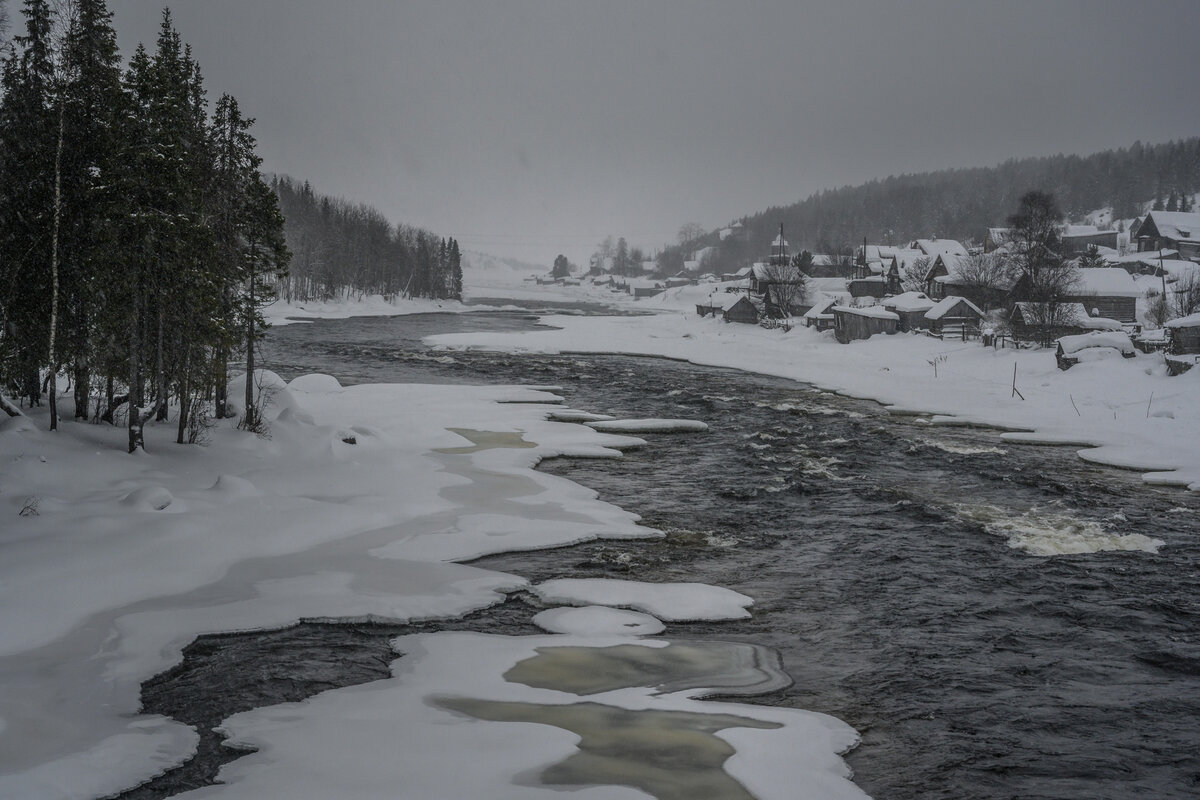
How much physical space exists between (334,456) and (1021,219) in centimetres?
5803

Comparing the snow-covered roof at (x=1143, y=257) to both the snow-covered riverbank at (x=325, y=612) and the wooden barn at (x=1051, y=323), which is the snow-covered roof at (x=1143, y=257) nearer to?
the wooden barn at (x=1051, y=323)

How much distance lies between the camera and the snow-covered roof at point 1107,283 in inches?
2340

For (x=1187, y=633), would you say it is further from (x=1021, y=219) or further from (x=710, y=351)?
(x=1021, y=219)

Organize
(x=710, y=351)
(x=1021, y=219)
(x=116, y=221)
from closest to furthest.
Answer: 1. (x=116, y=221)
2. (x=710, y=351)
3. (x=1021, y=219)

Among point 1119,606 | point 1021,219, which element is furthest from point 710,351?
point 1119,606

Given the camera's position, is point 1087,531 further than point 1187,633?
Yes

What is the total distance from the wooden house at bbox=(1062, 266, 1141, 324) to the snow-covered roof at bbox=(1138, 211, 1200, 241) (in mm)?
50671

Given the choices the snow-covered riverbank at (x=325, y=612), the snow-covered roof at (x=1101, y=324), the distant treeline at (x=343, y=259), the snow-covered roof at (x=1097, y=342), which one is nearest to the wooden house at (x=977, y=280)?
the snow-covered roof at (x=1101, y=324)

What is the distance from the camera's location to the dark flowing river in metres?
6.91

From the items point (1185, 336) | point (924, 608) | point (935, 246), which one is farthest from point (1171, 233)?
point (924, 608)

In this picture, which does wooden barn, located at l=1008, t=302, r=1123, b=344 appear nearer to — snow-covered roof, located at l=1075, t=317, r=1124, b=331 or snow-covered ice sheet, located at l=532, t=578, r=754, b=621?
snow-covered roof, located at l=1075, t=317, r=1124, b=331

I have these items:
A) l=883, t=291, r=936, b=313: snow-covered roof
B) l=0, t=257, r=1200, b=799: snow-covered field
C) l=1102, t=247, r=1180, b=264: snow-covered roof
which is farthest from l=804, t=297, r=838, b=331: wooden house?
l=0, t=257, r=1200, b=799: snow-covered field

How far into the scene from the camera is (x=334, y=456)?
1769 cm

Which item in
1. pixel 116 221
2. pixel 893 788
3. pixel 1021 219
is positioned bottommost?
pixel 893 788
